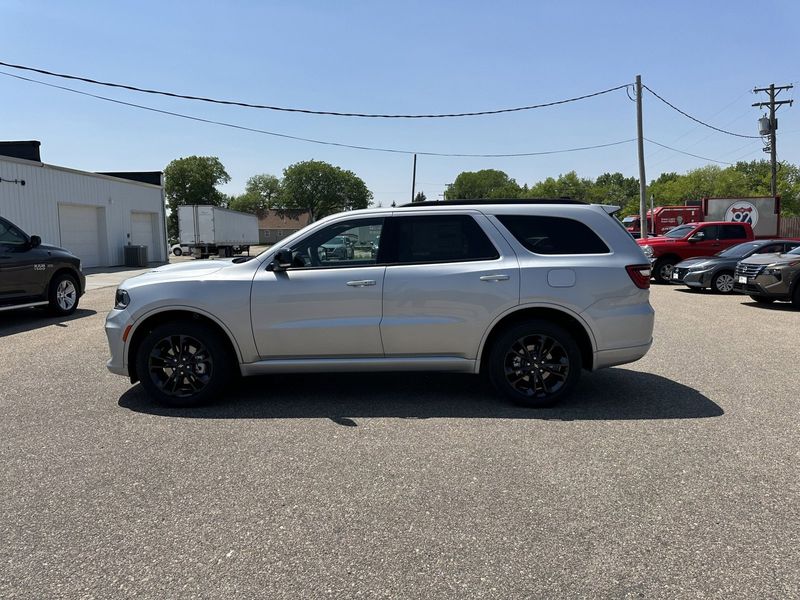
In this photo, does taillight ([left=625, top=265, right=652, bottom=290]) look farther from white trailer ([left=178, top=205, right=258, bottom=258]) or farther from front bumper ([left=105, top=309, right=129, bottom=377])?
white trailer ([left=178, top=205, right=258, bottom=258])

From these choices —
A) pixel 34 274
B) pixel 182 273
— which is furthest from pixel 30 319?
pixel 182 273

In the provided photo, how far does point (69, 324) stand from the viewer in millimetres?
10453

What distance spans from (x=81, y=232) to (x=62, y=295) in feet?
52.0

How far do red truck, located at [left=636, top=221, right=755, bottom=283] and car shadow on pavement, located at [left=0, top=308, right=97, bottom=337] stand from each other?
1462 cm

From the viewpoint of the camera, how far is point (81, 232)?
2527 cm

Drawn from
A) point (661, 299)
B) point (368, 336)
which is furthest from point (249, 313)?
point (661, 299)

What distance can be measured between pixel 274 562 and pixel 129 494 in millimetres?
1254

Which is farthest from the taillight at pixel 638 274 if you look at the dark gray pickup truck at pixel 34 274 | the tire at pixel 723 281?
the tire at pixel 723 281

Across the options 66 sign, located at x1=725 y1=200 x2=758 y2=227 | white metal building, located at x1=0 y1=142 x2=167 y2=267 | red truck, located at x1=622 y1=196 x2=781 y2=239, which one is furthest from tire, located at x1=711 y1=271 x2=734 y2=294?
white metal building, located at x1=0 y1=142 x2=167 y2=267

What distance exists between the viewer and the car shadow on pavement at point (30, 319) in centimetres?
1013

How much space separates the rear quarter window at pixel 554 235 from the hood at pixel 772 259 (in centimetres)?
884

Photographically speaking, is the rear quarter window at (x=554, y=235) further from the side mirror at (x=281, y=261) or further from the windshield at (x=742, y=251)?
the windshield at (x=742, y=251)

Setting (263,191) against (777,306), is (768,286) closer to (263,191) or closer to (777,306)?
(777,306)

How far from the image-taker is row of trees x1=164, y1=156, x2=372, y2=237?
311ft
